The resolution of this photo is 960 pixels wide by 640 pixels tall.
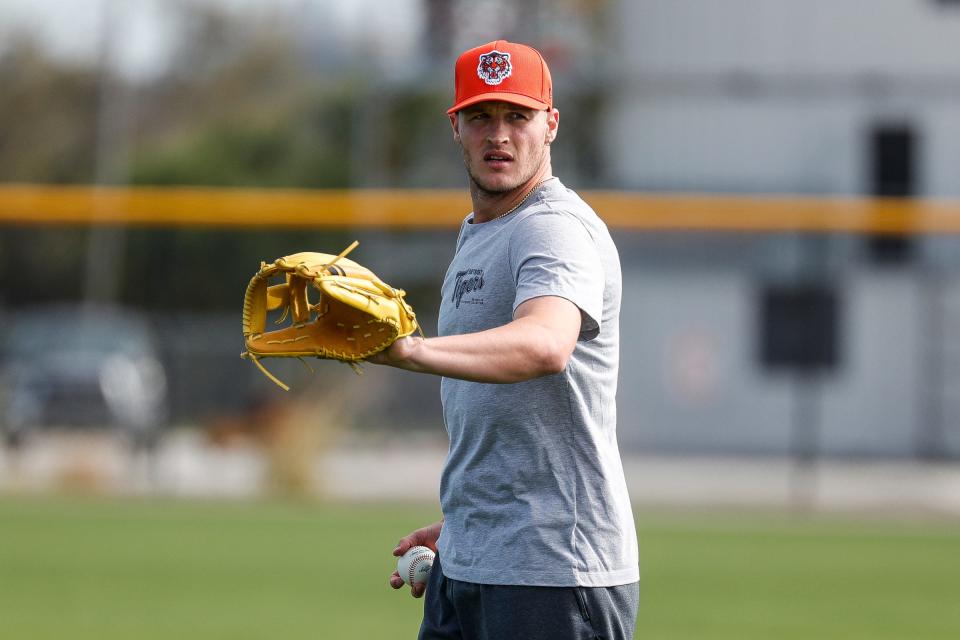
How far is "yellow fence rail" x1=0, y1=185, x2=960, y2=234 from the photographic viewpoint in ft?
44.9

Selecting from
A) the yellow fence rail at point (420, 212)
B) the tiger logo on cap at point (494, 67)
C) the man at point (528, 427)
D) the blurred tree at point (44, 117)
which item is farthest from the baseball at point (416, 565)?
the blurred tree at point (44, 117)

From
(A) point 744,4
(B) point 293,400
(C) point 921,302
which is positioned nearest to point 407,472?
(B) point 293,400

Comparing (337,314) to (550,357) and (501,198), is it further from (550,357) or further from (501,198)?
(501,198)

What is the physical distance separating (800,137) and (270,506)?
11.7 meters

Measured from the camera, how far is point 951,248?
64.6 ft

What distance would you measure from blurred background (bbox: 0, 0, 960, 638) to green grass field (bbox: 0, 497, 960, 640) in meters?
0.04

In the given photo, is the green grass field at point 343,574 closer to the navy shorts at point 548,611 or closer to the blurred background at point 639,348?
the blurred background at point 639,348

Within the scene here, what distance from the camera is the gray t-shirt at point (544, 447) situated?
2.71 meters

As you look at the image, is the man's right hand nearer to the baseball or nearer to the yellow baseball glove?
the baseball

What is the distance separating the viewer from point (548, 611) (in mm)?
2729

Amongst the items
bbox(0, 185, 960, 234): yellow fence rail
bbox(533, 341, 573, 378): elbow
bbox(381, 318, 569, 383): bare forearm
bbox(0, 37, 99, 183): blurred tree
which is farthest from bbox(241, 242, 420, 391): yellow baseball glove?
bbox(0, 37, 99, 183): blurred tree

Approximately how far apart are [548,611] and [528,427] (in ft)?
1.10

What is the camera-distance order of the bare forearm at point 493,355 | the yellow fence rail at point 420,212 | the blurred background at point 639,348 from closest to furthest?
the bare forearm at point 493,355 < the blurred background at point 639,348 < the yellow fence rail at point 420,212

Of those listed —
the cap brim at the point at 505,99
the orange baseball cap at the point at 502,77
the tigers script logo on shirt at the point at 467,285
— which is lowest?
the tigers script logo on shirt at the point at 467,285
